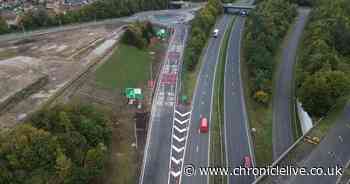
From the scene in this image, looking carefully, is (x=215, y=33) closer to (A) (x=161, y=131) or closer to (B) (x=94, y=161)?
(A) (x=161, y=131)

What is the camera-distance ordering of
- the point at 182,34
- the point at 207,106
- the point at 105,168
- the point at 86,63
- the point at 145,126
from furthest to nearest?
→ the point at 182,34 → the point at 86,63 → the point at 207,106 → the point at 145,126 → the point at 105,168

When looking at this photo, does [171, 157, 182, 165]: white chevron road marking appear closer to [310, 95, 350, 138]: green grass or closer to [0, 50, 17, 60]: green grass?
[310, 95, 350, 138]: green grass

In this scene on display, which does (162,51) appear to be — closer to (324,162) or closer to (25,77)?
(25,77)

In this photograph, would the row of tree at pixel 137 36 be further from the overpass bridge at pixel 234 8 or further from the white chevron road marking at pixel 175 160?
the white chevron road marking at pixel 175 160

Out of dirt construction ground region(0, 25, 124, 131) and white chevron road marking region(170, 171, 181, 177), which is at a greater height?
dirt construction ground region(0, 25, 124, 131)

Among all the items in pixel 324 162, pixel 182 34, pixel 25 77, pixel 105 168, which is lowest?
pixel 105 168

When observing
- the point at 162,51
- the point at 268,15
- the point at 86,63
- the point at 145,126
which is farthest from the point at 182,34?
the point at 145,126

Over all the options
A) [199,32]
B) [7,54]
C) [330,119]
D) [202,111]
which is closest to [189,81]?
[202,111]

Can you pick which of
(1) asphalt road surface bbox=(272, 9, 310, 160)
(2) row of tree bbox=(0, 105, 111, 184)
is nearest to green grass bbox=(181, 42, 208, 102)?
(1) asphalt road surface bbox=(272, 9, 310, 160)
